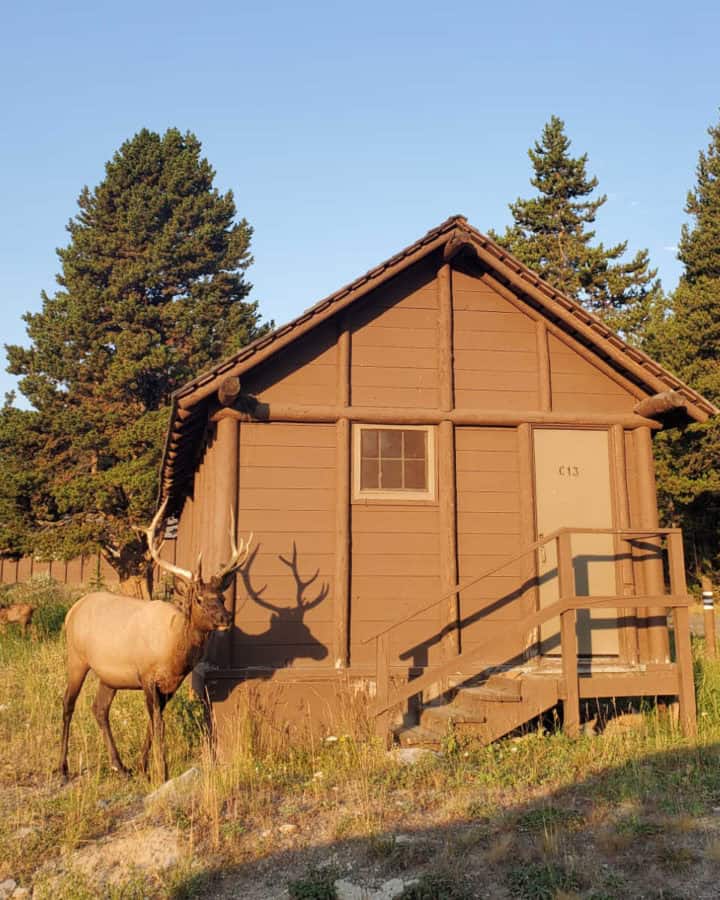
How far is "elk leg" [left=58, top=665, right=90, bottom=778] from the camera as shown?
26.3 feet

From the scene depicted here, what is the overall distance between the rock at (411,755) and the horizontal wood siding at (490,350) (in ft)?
13.9

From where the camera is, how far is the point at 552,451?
33.6 feet

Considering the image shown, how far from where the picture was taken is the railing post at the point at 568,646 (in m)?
8.27

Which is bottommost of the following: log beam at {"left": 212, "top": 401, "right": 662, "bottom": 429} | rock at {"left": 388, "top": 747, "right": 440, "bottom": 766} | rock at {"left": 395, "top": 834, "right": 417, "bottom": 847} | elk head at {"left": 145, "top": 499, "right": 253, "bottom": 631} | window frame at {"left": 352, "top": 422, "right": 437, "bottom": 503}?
rock at {"left": 395, "top": 834, "right": 417, "bottom": 847}

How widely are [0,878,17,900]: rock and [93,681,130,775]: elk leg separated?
2.49 metres

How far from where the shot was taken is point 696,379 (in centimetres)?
2759

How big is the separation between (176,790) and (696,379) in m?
25.0

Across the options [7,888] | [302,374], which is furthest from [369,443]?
[7,888]

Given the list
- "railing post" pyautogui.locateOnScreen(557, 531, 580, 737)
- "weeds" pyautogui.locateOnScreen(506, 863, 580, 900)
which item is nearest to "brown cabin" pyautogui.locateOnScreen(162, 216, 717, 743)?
"railing post" pyautogui.locateOnScreen(557, 531, 580, 737)

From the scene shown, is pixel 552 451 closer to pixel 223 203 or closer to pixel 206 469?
pixel 206 469

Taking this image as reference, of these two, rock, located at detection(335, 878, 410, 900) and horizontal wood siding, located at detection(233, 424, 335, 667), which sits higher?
horizontal wood siding, located at detection(233, 424, 335, 667)

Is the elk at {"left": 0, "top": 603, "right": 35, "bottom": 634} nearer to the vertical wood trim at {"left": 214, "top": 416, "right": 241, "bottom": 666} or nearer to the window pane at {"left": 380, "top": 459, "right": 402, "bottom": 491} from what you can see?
the vertical wood trim at {"left": 214, "top": 416, "right": 241, "bottom": 666}

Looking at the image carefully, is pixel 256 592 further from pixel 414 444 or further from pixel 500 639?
pixel 500 639

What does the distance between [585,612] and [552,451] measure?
2.04 meters
